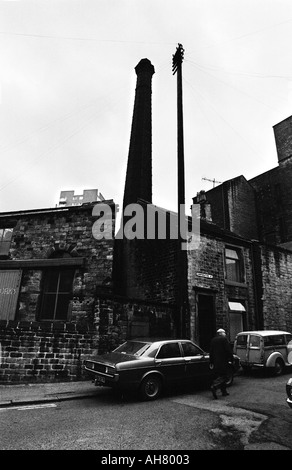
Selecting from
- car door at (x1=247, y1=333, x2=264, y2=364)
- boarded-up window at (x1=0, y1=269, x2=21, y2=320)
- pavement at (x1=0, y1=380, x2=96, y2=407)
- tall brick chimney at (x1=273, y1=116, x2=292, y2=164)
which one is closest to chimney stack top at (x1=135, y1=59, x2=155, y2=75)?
tall brick chimney at (x1=273, y1=116, x2=292, y2=164)

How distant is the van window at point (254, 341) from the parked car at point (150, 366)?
3566mm

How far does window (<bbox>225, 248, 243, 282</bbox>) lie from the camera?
15453 millimetres

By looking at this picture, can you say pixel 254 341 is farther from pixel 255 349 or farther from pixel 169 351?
pixel 169 351

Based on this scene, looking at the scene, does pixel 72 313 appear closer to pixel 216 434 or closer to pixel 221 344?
pixel 221 344

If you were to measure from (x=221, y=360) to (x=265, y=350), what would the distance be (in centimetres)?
448

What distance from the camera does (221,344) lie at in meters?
7.34

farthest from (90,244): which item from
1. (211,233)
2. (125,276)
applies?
(211,233)

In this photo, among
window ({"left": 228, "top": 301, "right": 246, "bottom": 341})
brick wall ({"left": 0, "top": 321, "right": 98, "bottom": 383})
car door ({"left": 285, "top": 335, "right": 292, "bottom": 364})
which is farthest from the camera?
window ({"left": 228, "top": 301, "right": 246, "bottom": 341})

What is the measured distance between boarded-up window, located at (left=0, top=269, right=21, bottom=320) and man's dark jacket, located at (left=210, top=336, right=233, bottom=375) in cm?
852

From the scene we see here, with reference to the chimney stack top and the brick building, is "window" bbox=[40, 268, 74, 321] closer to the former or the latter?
the brick building

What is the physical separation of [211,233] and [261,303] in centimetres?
453

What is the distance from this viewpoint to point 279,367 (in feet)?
36.1

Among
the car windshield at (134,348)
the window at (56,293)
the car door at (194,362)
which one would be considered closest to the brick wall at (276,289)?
the car door at (194,362)
